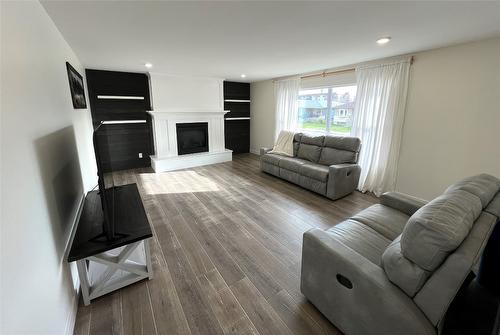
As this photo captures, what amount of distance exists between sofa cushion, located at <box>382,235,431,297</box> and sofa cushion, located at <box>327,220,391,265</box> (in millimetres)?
363

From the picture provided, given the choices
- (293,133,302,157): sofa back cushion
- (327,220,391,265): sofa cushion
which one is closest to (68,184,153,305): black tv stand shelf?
(327,220,391,265): sofa cushion

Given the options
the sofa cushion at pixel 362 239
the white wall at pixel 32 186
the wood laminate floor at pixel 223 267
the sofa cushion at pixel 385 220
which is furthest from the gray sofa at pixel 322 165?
the white wall at pixel 32 186

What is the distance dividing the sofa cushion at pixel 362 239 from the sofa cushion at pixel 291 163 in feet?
7.08

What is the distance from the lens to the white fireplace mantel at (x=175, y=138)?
5.09 meters

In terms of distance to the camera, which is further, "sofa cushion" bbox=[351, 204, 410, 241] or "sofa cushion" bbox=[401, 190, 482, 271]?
"sofa cushion" bbox=[351, 204, 410, 241]

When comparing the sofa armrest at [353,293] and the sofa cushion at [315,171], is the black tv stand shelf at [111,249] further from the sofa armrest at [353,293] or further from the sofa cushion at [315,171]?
the sofa cushion at [315,171]

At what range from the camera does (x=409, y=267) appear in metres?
1.08

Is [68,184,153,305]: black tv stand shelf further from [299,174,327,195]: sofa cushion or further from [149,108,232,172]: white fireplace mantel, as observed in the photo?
[149,108,232,172]: white fireplace mantel

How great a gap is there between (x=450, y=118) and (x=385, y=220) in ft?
7.01

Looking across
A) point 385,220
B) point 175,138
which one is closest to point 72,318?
point 385,220

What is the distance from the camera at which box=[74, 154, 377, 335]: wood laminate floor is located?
151 cm

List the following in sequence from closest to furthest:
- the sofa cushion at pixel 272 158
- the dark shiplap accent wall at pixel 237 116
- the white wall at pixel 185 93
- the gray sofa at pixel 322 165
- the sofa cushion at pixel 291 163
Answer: the gray sofa at pixel 322 165 → the sofa cushion at pixel 291 163 → the sofa cushion at pixel 272 158 → the white wall at pixel 185 93 → the dark shiplap accent wall at pixel 237 116

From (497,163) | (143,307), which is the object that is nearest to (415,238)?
(143,307)

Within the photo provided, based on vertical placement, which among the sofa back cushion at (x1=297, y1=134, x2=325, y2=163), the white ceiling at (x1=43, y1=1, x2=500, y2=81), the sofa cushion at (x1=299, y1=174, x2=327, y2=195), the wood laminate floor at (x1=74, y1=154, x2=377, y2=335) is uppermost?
the white ceiling at (x1=43, y1=1, x2=500, y2=81)
